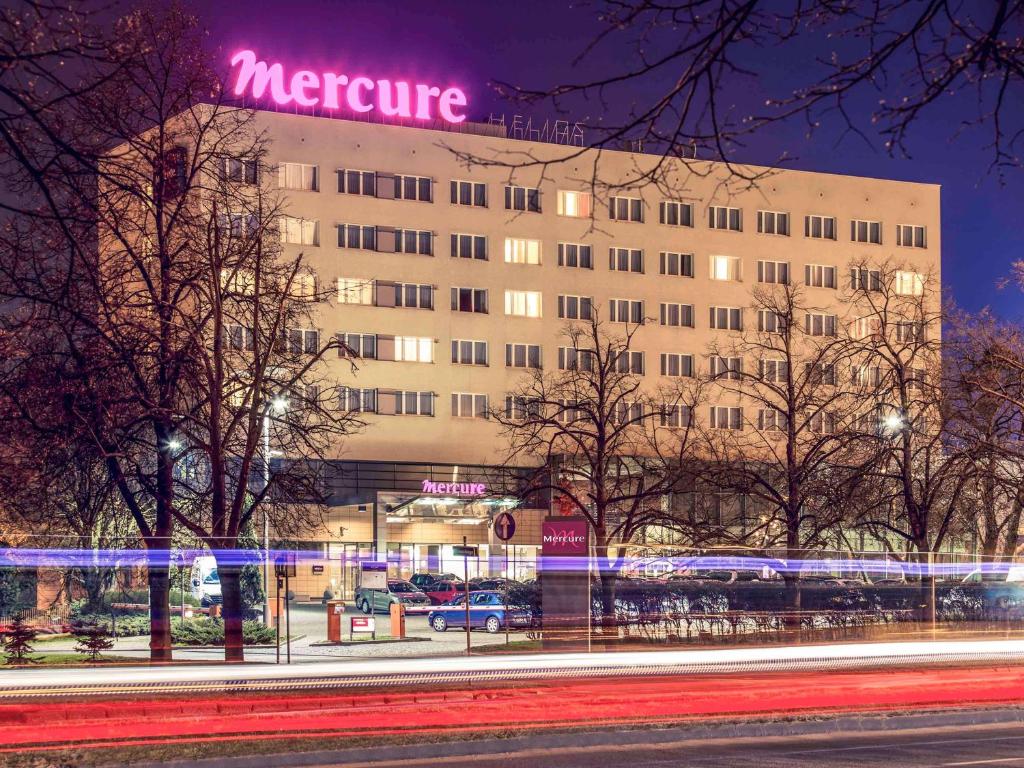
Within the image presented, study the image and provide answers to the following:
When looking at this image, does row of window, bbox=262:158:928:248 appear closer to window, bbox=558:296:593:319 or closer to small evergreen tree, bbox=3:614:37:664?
window, bbox=558:296:593:319

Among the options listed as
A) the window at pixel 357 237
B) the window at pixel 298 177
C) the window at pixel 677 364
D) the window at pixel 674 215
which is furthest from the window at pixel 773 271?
→ the window at pixel 298 177

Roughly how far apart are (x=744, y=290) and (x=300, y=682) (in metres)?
63.0

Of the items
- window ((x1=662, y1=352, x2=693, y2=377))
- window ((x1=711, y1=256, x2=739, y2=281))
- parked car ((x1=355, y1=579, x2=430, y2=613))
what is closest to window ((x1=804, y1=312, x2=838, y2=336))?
window ((x1=711, y1=256, x2=739, y2=281))

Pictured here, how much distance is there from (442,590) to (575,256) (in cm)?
3080

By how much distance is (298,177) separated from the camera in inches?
2918

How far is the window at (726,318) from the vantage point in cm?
8362

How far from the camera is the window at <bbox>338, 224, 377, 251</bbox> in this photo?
245 feet

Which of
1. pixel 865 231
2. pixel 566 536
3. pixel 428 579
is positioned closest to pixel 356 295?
pixel 428 579

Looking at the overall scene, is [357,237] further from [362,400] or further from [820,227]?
[820,227]

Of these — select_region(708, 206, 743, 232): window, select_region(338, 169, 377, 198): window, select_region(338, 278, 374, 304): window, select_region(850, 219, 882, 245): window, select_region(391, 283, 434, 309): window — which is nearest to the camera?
select_region(338, 278, 374, 304): window

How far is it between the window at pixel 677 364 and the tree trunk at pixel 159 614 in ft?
184

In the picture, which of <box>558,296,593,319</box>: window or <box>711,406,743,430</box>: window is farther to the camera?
<box>711,406,743,430</box>: window

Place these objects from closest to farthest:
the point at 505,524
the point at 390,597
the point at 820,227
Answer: the point at 505,524 < the point at 390,597 < the point at 820,227

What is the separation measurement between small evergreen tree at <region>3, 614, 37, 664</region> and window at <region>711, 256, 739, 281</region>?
63.6 metres
